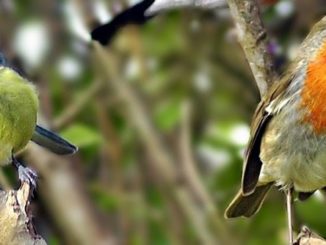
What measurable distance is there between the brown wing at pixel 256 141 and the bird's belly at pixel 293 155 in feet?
0.08

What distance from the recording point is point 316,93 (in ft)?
8.98

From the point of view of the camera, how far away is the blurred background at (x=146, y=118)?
13.9 feet

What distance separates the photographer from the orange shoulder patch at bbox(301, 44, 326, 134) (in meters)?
2.70

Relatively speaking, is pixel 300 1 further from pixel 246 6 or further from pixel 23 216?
pixel 23 216

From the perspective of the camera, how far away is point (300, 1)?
4.00 metres

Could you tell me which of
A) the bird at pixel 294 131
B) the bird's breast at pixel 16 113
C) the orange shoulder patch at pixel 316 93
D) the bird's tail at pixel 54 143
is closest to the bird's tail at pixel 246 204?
the bird at pixel 294 131

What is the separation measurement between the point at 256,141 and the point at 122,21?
17.9 inches

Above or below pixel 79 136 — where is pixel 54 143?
above

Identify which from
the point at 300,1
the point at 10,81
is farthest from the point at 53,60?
the point at 10,81

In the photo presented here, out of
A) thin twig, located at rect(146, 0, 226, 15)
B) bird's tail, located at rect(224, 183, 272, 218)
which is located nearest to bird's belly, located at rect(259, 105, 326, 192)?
bird's tail, located at rect(224, 183, 272, 218)

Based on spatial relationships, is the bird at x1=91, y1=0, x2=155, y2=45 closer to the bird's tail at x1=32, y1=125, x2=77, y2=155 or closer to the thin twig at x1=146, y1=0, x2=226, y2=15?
the thin twig at x1=146, y1=0, x2=226, y2=15

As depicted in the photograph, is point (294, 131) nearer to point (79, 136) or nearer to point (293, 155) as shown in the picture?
point (293, 155)

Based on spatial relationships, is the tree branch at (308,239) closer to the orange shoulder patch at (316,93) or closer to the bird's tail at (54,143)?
the orange shoulder patch at (316,93)

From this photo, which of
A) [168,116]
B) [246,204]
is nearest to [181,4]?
[246,204]
